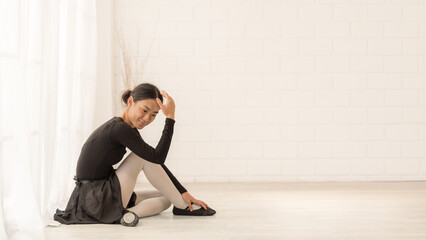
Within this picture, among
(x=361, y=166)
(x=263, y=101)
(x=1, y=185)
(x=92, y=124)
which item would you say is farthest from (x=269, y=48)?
(x=1, y=185)

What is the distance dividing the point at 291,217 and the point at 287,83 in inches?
74.8

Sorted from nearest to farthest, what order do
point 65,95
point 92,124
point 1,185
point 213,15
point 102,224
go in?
1. point 1,185
2. point 102,224
3. point 65,95
4. point 92,124
5. point 213,15

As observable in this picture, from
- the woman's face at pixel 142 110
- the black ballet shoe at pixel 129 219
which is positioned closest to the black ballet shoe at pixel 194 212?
the black ballet shoe at pixel 129 219

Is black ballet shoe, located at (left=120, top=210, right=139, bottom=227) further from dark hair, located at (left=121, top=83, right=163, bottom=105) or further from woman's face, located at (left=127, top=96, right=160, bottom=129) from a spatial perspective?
dark hair, located at (left=121, top=83, right=163, bottom=105)

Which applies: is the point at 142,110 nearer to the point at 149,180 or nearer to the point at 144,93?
the point at 144,93

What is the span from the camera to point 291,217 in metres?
3.50

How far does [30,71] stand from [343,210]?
7.26ft

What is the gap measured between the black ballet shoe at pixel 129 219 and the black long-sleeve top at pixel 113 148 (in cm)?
29

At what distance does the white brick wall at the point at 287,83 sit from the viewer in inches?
201

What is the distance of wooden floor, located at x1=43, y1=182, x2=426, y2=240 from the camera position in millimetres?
3016

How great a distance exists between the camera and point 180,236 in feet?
9.77

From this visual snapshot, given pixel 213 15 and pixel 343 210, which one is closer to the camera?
pixel 343 210

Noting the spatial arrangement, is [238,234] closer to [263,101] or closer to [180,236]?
Result: [180,236]

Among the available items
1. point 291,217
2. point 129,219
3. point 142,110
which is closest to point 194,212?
point 129,219
